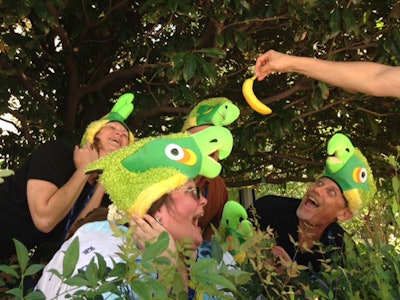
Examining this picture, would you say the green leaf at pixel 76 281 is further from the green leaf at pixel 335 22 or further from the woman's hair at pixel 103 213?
the green leaf at pixel 335 22

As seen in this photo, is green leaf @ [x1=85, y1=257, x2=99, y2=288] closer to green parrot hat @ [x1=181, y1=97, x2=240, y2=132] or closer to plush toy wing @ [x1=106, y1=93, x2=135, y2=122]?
plush toy wing @ [x1=106, y1=93, x2=135, y2=122]

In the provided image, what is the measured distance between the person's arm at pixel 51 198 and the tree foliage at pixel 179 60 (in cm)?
87

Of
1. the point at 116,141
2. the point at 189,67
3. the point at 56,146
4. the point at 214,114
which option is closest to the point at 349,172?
the point at 214,114

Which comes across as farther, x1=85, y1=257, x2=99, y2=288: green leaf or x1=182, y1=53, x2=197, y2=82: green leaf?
x1=182, y1=53, x2=197, y2=82: green leaf

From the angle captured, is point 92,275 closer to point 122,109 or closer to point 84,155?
point 84,155

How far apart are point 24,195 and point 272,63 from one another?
→ 4.26 feet

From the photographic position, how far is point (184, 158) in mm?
2111

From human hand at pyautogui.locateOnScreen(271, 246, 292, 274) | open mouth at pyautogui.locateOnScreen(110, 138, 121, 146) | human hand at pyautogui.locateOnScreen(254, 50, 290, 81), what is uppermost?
human hand at pyautogui.locateOnScreen(254, 50, 290, 81)

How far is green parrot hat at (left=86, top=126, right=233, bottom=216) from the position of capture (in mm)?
1987

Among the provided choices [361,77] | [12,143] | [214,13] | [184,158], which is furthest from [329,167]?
[12,143]

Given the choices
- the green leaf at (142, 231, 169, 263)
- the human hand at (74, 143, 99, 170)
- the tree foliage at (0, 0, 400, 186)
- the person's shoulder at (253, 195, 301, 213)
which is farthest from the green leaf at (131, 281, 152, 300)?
the person's shoulder at (253, 195, 301, 213)

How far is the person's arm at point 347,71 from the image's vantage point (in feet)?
8.49

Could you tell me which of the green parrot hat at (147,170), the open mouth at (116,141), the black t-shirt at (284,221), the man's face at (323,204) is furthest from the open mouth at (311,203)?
the green parrot hat at (147,170)

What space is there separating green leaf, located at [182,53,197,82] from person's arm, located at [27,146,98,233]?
2.55ft
